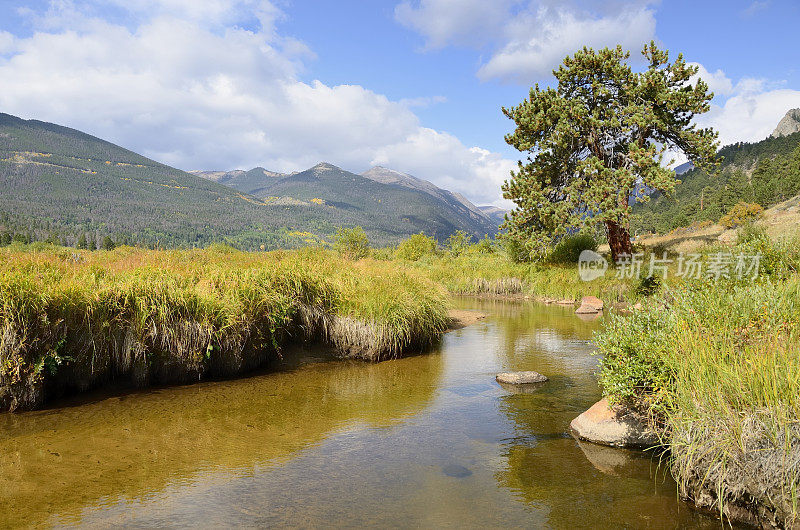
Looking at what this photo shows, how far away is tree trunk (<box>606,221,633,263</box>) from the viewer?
30469 mm

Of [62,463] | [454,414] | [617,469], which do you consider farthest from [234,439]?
[617,469]

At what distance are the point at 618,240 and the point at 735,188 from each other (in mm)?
88385

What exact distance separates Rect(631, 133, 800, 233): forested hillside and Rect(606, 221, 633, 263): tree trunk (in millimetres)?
4001

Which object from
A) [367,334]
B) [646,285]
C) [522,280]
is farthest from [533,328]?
[522,280]

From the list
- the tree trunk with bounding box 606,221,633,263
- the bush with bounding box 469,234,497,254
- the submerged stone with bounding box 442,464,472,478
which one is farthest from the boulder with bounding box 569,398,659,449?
the bush with bounding box 469,234,497,254

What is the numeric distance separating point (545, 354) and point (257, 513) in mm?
11260

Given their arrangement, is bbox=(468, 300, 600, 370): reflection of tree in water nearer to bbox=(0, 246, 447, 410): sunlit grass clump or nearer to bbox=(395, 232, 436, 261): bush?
bbox=(0, 246, 447, 410): sunlit grass clump

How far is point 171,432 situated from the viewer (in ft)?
26.3

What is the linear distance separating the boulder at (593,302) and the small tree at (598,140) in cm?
425

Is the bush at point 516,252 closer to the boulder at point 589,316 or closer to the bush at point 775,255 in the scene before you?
the boulder at point 589,316

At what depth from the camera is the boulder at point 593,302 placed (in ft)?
85.4

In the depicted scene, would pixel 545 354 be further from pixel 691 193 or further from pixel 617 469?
pixel 691 193

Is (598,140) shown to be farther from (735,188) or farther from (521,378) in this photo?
(735,188)

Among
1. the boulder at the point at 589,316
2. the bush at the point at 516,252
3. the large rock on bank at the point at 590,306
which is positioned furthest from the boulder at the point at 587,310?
the bush at the point at 516,252
